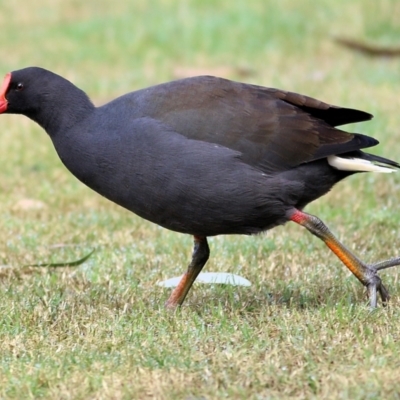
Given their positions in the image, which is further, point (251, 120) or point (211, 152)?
point (251, 120)

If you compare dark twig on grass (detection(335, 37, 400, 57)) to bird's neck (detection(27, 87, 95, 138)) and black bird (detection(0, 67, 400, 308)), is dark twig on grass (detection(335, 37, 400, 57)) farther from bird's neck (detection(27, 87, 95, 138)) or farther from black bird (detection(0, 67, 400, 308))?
bird's neck (detection(27, 87, 95, 138))

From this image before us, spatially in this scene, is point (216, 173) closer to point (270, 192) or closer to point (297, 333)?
point (270, 192)

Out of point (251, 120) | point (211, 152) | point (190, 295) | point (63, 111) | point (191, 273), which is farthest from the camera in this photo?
point (190, 295)

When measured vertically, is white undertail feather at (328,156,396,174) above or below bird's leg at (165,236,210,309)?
above

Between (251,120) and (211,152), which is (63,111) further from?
(251,120)

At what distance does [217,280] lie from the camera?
4.86 meters

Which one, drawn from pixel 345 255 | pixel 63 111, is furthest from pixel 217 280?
pixel 63 111

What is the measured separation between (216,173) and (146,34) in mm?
9010

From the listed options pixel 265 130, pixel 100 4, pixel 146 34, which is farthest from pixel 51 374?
pixel 100 4

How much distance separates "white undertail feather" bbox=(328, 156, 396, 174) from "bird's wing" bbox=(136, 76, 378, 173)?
0.06 metres

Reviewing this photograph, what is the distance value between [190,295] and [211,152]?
1.00 metres

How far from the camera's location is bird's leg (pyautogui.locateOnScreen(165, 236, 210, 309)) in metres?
4.54

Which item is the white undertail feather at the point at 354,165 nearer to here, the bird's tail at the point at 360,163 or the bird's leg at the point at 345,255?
the bird's tail at the point at 360,163

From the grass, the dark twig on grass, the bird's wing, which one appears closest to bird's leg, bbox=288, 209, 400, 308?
the grass
